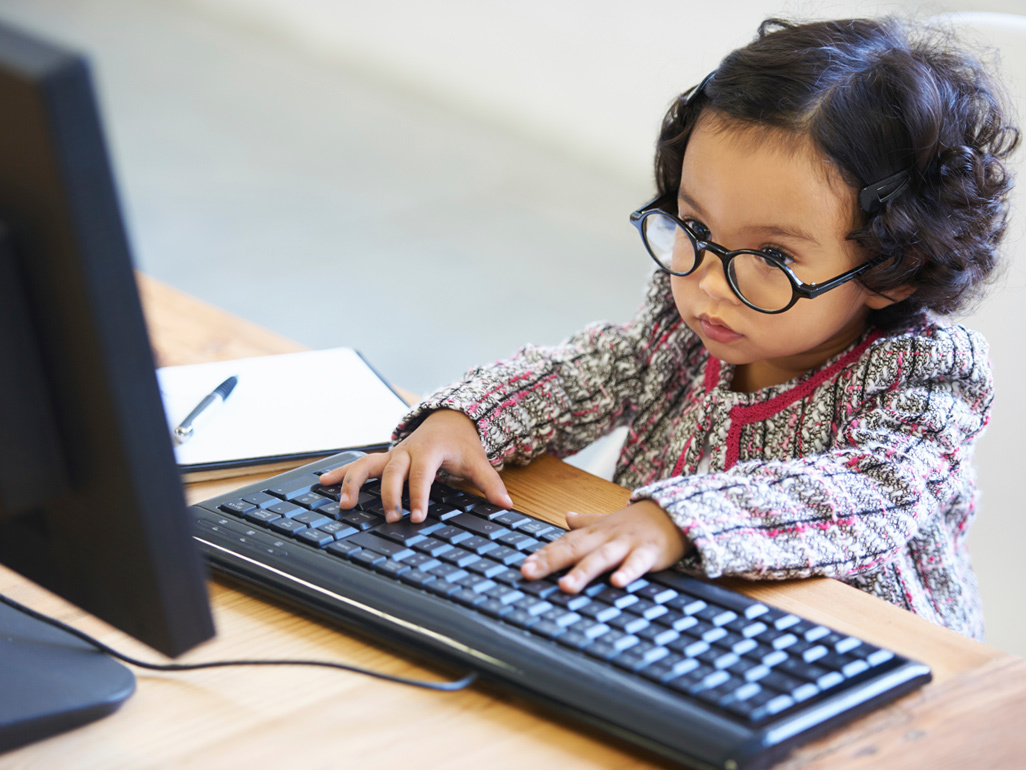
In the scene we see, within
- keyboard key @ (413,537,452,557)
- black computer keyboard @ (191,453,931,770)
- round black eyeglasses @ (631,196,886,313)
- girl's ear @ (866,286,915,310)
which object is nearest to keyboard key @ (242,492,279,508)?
black computer keyboard @ (191,453,931,770)

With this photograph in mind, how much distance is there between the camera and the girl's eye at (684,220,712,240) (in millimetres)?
879

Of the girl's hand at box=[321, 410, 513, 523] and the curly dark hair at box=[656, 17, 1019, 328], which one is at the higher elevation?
the curly dark hair at box=[656, 17, 1019, 328]

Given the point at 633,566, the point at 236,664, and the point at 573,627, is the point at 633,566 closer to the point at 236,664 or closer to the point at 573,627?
the point at 573,627

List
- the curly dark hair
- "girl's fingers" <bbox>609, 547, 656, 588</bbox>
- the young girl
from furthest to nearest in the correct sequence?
the curly dark hair < the young girl < "girl's fingers" <bbox>609, 547, 656, 588</bbox>

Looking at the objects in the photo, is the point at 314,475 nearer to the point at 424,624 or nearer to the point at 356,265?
the point at 424,624

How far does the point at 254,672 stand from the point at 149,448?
0.19 metres

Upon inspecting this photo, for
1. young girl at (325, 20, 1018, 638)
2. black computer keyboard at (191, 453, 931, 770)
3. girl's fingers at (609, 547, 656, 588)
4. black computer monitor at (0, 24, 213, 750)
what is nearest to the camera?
black computer monitor at (0, 24, 213, 750)

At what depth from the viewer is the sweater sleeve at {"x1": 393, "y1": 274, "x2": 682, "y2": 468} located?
880 mm

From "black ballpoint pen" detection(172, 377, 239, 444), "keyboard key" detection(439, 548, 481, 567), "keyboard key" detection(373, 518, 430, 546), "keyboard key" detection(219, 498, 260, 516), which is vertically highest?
"black ballpoint pen" detection(172, 377, 239, 444)

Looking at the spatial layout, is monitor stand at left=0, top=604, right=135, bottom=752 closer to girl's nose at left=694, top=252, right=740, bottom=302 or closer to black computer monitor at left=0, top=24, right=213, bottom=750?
black computer monitor at left=0, top=24, right=213, bottom=750

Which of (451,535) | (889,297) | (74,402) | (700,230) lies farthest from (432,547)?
(889,297)

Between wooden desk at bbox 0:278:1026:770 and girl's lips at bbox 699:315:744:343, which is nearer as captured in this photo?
wooden desk at bbox 0:278:1026:770

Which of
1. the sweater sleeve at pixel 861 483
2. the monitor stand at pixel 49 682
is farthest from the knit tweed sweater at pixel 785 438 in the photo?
the monitor stand at pixel 49 682

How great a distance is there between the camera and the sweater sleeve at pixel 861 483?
2.24 feet
